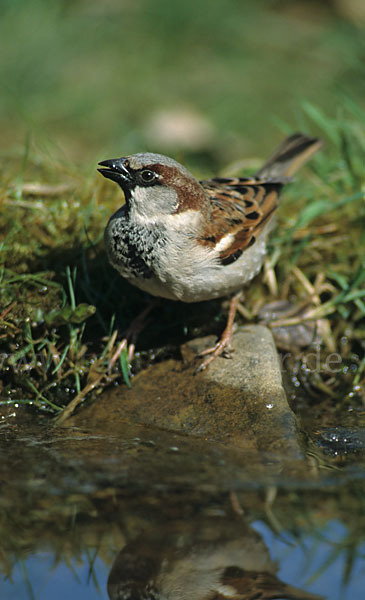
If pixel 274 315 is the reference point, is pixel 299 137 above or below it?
above

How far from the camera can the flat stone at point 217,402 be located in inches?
138

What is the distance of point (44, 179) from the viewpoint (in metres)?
5.64

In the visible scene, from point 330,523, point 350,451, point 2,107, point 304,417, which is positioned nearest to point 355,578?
point 330,523

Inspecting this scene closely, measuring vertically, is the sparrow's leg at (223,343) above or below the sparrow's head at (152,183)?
below

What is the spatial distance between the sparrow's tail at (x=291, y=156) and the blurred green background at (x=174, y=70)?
197 centimetres

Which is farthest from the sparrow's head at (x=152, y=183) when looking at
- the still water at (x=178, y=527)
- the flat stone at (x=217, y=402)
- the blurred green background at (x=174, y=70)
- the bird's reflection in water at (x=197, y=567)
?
the blurred green background at (x=174, y=70)

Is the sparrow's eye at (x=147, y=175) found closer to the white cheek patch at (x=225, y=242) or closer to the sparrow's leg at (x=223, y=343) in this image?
the white cheek patch at (x=225, y=242)

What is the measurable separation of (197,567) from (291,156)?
12.0ft

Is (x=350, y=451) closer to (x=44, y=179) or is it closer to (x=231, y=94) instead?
(x=44, y=179)

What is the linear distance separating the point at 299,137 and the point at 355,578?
3786 millimetres

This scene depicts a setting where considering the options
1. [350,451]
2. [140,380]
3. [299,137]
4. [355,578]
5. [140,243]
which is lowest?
[140,380]

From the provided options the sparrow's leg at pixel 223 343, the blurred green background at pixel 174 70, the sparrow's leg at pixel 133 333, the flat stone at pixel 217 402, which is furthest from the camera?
the blurred green background at pixel 174 70

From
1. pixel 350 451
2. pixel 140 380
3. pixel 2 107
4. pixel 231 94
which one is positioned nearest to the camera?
pixel 350 451

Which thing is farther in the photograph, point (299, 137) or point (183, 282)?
point (299, 137)
